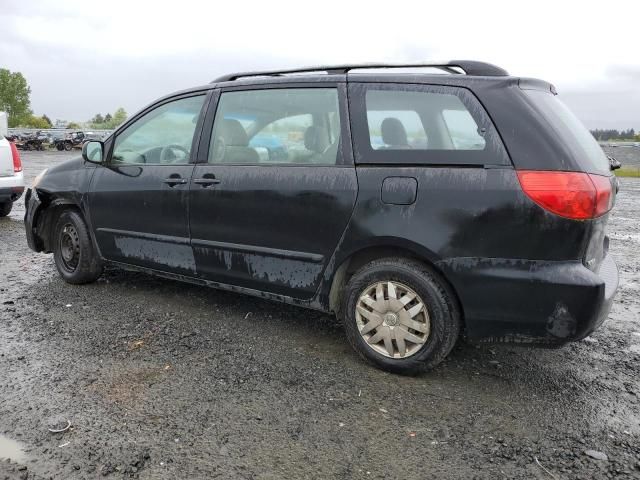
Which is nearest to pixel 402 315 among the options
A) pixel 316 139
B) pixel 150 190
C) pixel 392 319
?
pixel 392 319

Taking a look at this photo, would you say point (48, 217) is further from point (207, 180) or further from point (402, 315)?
point (402, 315)

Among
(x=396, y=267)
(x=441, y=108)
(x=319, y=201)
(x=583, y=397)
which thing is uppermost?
(x=441, y=108)

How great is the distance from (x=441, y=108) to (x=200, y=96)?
6.29 feet

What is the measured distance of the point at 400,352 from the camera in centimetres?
326

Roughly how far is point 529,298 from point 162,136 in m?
3.01

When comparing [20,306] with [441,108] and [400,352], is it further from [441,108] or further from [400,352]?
[441,108]

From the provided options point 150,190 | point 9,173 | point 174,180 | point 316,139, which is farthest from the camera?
point 9,173

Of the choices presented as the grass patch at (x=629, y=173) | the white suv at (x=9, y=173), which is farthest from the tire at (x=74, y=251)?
the grass patch at (x=629, y=173)

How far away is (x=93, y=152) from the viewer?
4715mm

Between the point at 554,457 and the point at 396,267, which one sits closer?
the point at 554,457

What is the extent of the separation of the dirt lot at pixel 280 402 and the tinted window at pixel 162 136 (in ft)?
4.01

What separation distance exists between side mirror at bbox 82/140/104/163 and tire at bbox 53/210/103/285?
57cm

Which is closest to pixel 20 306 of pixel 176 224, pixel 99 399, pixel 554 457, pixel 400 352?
pixel 176 224

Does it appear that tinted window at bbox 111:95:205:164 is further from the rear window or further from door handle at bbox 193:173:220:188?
the rear window
